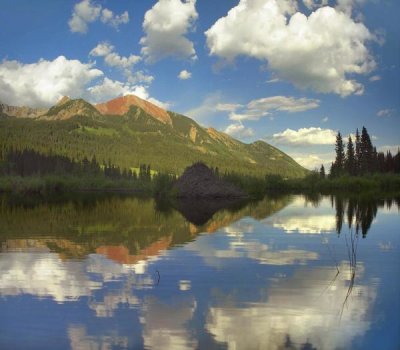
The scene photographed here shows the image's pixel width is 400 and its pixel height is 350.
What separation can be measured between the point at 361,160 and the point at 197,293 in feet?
387

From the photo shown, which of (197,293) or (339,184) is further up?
(339,184)

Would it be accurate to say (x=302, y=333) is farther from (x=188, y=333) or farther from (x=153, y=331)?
(x=153, y=331)

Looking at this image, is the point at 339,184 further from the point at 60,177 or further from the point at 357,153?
the point at 60,177

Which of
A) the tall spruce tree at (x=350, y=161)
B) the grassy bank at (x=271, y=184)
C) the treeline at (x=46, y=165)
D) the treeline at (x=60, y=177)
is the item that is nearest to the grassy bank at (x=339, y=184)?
the grassy bank at (x=271, y=184)

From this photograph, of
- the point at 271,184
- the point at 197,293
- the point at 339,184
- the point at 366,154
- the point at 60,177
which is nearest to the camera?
the point at 197,293

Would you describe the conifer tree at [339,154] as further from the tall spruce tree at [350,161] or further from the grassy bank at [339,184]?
the grassy bank at [339,184]

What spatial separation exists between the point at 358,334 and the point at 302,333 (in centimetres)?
97

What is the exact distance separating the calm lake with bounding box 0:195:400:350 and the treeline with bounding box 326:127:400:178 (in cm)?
9994

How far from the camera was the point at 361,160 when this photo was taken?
120938 mm

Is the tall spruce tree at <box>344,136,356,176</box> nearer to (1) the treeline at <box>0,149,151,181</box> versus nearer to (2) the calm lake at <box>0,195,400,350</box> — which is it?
(1) the treeline at <box>0,149,151,181</box>

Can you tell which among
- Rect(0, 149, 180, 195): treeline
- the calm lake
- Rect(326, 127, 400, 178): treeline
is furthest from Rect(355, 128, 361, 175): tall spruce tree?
the calm lake

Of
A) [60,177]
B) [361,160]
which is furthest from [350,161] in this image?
[60,177]

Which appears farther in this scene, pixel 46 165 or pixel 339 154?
pixel 46 165

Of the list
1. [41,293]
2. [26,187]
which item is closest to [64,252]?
[41,293]
